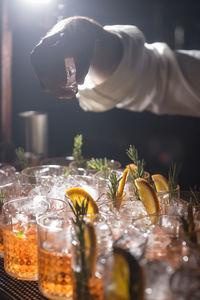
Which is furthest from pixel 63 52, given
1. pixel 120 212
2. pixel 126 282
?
pixel 126 282

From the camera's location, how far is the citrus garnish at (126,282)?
0.91 metres

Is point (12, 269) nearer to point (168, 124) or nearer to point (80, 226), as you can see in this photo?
point (80, 226)

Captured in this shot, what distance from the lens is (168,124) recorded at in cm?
511

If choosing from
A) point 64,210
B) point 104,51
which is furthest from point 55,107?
point 64,210

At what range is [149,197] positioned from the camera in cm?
143

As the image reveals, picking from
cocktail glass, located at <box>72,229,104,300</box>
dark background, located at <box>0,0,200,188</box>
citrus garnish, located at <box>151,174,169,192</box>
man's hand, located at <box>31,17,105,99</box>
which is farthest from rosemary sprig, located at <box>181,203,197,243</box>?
dark background, located at <box>0,0,200,188</box>

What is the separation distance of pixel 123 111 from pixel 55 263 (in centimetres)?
407

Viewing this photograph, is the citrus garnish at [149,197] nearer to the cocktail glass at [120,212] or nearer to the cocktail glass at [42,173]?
the cocktail glass at [120,212]

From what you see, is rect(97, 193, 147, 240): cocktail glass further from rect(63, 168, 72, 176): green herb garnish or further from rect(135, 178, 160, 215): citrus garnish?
rect(63, 168, 72, 176): green herb garnish

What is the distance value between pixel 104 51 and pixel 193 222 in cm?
128

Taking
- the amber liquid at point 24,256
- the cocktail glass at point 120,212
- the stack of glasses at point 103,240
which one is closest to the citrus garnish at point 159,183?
the stack of glasses at point 103,240

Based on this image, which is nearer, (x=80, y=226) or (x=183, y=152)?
(x=80, y=226)

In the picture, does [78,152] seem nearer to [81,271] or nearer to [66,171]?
[66,171]

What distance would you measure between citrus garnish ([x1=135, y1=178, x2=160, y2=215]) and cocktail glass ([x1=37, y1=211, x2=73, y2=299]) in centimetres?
36
